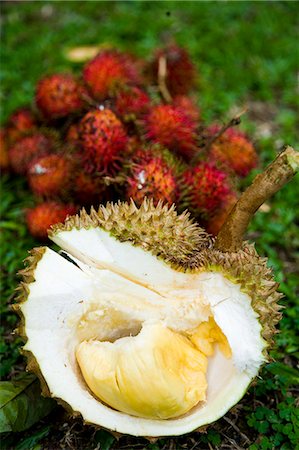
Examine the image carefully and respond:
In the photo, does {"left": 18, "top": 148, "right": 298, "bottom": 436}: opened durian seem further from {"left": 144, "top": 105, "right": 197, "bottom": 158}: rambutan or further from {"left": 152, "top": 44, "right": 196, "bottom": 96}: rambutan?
{"left": 152, "top": 44, "right": 196, "bottom": 96}: rambutan

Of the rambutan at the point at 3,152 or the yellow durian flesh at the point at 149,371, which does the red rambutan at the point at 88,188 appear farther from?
the yellow durian flesh at the point at 149,371

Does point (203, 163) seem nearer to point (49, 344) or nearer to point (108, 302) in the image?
point (108, 302)

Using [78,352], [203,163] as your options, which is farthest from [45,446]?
[203,163]

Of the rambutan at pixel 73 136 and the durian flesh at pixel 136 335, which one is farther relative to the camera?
the rambutan at pixel 73 136

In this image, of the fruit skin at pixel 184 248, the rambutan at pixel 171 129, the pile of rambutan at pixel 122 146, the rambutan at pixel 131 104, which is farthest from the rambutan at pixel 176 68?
the fruit skin at pixel 184 248

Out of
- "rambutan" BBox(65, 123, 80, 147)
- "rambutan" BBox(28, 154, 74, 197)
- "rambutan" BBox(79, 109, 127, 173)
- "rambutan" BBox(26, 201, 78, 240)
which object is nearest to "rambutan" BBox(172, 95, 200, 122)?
"rambutan" BBox(79, 109, 127, 173)

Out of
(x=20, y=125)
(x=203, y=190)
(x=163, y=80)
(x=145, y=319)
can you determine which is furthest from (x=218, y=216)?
(x=20, y=125)

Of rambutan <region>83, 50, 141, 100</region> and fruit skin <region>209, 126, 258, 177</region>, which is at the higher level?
fruit skin <region>209, 126, 258, 177</region>
